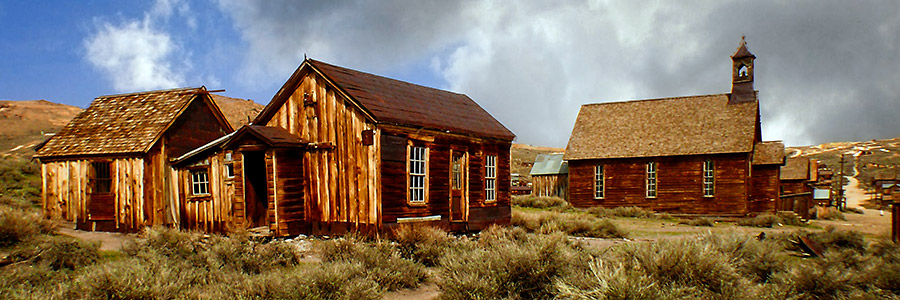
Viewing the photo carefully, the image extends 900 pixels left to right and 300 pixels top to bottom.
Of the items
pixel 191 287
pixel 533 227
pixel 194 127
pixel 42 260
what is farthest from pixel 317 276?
pixel 194 127

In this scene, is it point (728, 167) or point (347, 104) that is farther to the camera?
point (728, 167)

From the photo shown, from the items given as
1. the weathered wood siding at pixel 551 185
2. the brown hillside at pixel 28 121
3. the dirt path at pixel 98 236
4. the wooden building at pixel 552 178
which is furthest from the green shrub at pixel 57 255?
the brown hillside at pixel 28 121

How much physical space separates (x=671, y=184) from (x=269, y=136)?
62.7 ft

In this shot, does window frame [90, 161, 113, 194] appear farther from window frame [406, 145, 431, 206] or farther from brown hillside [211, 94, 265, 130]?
brown hillside [211, 94, 265, 130]

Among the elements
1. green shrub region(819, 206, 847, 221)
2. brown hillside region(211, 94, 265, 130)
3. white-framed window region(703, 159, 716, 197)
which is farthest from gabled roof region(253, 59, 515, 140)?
brown hillside region(211, 94, 265, 130)

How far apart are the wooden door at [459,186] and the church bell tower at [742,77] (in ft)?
58.6

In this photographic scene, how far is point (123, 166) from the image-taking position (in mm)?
16516

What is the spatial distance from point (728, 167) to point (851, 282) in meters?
18.7

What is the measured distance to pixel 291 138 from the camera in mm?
14148

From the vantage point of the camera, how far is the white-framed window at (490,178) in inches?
659

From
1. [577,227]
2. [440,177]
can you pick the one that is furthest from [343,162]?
[577,227]

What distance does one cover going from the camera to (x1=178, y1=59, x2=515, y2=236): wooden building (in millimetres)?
13414

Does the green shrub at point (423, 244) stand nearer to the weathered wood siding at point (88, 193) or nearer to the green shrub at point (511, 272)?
the green shrub at point (511, 272)

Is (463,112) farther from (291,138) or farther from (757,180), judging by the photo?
(757,180)
